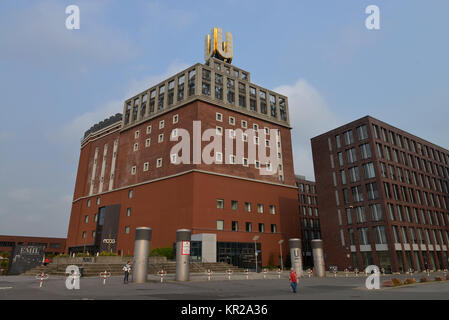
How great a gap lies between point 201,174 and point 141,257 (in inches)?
1086

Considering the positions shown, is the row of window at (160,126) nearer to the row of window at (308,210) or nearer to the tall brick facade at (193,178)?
the tall brick facade at (193,178)

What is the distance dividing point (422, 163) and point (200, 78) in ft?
152

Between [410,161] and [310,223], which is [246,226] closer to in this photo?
[410,161]

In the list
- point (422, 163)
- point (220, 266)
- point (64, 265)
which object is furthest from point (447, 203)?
point (64, 265)

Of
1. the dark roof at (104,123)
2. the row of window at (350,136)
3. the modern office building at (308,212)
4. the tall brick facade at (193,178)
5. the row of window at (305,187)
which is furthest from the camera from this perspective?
the row of window at (305,187)

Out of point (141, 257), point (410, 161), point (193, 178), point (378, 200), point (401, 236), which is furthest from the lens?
point (410, 161)

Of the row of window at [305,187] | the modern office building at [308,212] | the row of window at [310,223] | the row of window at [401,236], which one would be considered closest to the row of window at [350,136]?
the row of window at [401,236]

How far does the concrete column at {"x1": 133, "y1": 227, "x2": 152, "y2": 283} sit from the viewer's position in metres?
24.7

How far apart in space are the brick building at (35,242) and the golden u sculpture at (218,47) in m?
96.7

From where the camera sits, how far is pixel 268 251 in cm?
5584

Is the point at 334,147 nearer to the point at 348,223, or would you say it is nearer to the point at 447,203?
the point at 348,223

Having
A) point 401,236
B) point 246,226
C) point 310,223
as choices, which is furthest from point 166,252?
point 310,223

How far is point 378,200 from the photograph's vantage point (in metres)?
49.3

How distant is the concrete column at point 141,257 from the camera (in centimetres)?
2467
